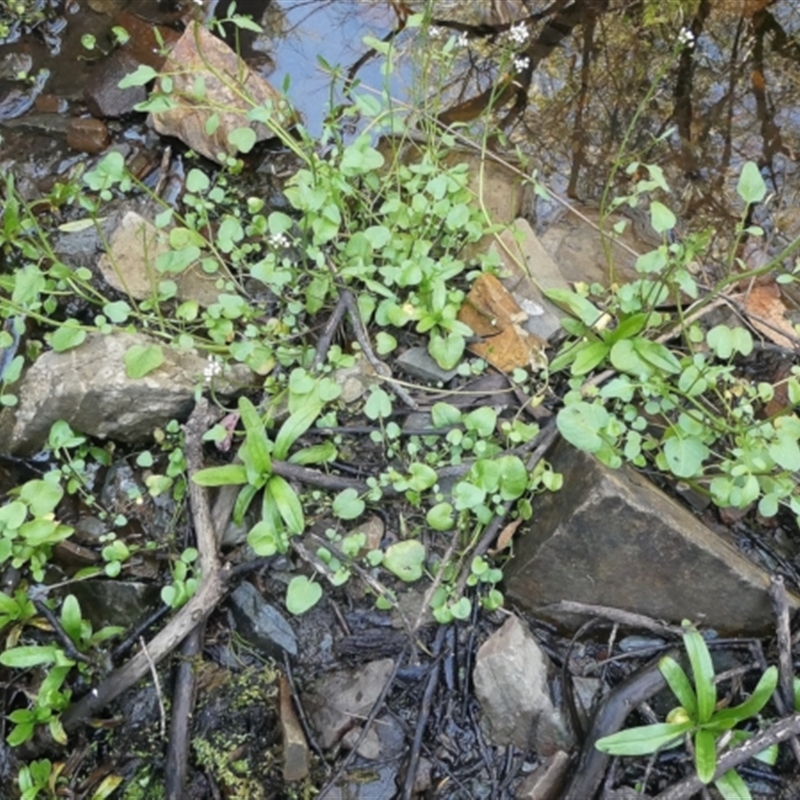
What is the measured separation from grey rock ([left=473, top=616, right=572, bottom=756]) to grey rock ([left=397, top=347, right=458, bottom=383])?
2.86ft

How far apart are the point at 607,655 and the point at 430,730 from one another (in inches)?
22.5

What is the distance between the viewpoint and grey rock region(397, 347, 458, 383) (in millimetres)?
2727

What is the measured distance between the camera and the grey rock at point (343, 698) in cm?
235

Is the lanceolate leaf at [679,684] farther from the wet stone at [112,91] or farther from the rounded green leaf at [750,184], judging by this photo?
the wet stone at [112,91]

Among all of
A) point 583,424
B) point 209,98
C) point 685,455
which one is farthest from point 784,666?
point 209,98

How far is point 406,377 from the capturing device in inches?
109

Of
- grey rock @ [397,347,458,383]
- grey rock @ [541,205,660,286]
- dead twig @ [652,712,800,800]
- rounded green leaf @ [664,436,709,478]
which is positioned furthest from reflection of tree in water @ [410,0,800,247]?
dead twig @ [652,712,800,800]

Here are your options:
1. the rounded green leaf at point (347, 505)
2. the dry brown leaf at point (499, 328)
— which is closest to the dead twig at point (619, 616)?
the rounded green leaf at point (347, 505)

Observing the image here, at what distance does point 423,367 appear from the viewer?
2.73m

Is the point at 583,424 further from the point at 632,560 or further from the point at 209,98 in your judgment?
the point at 209,98

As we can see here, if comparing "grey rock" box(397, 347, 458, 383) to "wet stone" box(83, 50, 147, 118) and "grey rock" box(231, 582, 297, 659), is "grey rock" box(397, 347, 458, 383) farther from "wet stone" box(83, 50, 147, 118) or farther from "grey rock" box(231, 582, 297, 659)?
"wet stone" box(83, 50, 147, 118)

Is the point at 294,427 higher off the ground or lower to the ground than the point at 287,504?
higher

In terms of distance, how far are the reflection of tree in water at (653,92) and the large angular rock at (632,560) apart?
1.46m

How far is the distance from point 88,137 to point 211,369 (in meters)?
1.53
